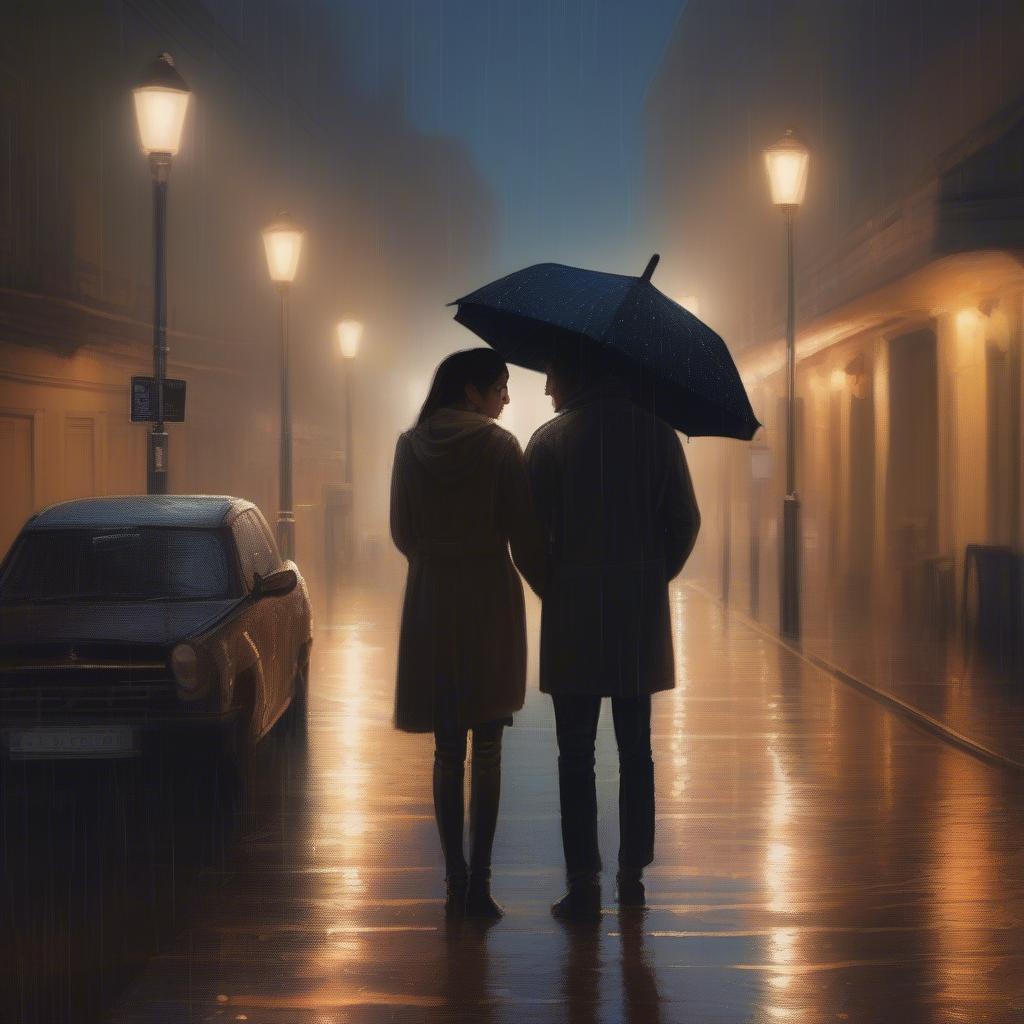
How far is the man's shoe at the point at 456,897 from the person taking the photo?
575 cm

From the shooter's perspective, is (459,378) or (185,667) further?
(185,667)

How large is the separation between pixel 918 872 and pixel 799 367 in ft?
87.3

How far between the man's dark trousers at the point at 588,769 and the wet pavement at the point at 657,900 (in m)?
0.28

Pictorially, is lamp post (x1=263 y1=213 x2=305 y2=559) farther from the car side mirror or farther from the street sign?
the car side mirror

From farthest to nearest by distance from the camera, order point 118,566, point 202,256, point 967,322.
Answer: point 202,256
point 967,322
point 118,566

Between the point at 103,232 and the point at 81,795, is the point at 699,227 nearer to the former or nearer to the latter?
the point at 103,232

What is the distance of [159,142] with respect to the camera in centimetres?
1338

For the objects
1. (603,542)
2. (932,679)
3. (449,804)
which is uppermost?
(603,542)

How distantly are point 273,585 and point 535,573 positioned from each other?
10.5 feet

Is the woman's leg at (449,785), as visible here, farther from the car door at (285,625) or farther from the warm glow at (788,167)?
the warm glow at (788,167)

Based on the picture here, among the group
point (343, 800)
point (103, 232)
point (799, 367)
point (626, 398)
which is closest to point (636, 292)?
point (626, 398)

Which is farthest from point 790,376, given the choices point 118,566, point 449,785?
point 449,785

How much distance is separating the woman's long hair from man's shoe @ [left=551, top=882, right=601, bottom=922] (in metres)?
1.65

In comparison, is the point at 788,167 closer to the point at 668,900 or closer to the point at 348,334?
the point at 668,900
